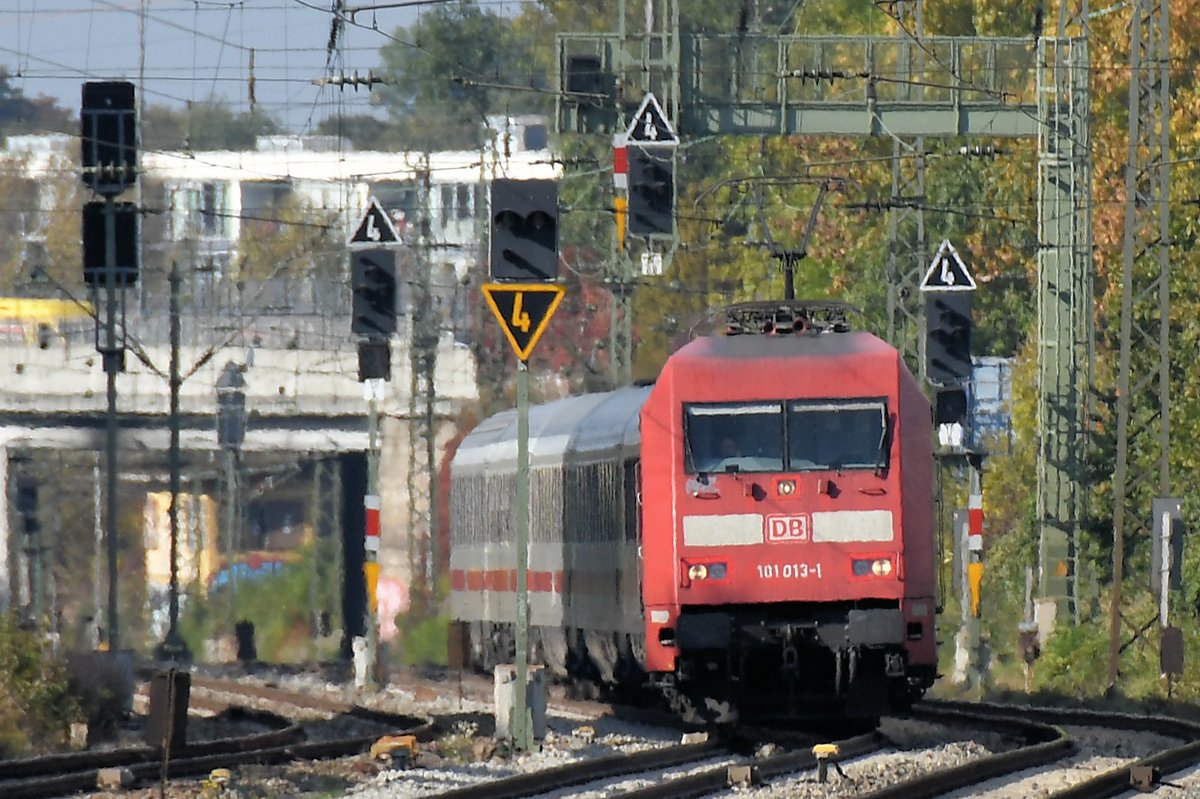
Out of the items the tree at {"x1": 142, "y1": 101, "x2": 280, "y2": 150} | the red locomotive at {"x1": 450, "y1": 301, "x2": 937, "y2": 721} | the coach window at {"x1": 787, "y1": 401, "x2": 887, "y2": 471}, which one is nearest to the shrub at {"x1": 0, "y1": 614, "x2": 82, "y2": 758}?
the red locomotive at {"x1": 450, "y1": 301, "x2": 937, "y2": 721}

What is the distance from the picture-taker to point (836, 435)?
63.8 feet

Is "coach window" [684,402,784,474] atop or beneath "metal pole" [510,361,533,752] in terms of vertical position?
atop

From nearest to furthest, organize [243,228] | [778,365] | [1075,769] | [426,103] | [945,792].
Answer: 1. [945,792]
2. [1075,769]
3. [778,365]
4. [426,103]
5. [243,228]

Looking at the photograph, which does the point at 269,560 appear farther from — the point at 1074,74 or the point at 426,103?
the point at 1074,74

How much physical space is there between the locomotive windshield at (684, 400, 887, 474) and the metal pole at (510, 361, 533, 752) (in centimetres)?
123

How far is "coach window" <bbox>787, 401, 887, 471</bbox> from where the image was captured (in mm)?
19328

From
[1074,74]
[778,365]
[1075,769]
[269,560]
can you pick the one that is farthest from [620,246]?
[269,560]

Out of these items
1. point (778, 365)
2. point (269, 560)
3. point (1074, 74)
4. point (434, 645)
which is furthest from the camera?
point (269, 560)

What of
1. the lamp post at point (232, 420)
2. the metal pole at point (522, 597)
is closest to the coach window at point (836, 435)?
the metal pole at point (522, 597)

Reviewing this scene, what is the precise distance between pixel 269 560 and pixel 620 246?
162 ft

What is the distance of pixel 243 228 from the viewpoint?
9812cm

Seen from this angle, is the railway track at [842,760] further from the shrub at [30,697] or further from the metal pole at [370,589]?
the metal pole at [370,589]

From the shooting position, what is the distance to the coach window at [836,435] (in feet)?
63.4

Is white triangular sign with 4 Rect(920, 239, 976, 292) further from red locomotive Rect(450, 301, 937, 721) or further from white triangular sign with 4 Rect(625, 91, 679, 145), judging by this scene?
red locomotive Rect(450, 301, 937, 721)
